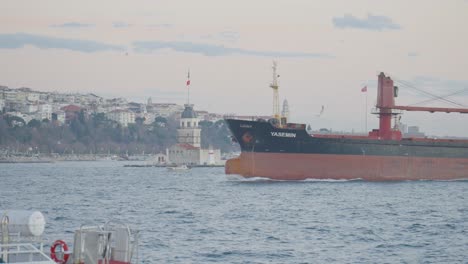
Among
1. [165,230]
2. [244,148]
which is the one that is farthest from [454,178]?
[165,230]

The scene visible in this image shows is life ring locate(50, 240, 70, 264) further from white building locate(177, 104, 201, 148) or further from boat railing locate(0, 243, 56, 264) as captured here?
white building locate(177, 104, 201, 148)

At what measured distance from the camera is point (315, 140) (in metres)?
58.1

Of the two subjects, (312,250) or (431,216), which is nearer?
(312,250)

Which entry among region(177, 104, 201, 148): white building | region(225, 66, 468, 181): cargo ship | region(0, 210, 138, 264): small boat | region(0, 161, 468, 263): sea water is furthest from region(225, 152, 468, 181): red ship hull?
region(177, 104, 201, 148): white building

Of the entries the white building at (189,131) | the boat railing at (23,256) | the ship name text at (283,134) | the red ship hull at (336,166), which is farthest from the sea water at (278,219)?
the white building at (189,131)

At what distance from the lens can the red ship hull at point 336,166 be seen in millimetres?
57906

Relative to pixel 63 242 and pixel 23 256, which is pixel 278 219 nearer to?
pixel 63 242

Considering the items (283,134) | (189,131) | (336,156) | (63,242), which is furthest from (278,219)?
(189,131)

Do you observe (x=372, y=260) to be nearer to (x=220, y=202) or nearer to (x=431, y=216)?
(x=431, y=216)

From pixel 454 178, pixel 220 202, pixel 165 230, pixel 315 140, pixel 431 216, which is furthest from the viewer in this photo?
pixel 454 178

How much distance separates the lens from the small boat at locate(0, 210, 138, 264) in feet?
50.4

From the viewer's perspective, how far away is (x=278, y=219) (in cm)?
3641

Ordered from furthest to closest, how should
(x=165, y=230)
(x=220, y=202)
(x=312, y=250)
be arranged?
(x=220, y=202) → (x=165, y=230) → (x=312, y=250)

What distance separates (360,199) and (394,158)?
14503mm
